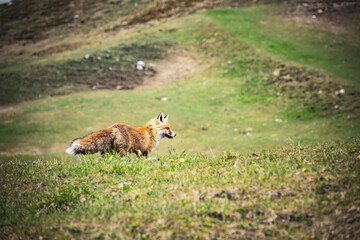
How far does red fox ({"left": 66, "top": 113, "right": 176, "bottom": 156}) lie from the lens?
9066 mm

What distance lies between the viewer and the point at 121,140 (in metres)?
9.93

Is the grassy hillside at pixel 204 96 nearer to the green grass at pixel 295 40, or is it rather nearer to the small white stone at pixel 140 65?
the green grass at pixel 295 40

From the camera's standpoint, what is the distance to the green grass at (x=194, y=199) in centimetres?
521

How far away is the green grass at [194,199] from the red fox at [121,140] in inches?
40.2

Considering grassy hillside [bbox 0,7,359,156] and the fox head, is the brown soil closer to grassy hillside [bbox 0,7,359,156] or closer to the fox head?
grassy hillside [bbox 0,7,359,156]

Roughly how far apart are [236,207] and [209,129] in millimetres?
22158

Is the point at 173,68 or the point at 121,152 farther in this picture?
the point at 173,68

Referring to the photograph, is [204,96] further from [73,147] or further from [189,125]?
[73,147]

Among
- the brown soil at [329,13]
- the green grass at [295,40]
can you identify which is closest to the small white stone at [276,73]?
the green grass at [295,40]

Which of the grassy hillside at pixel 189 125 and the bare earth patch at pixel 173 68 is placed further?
the bare earth patch at pixel 173 68

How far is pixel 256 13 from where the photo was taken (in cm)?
4981

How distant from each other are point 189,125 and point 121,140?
18651 millimetres

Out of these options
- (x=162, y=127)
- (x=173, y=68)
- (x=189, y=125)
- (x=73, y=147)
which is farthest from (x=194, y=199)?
(x=173, y=68)

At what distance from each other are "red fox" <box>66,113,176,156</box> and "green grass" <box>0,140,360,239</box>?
1021mm
